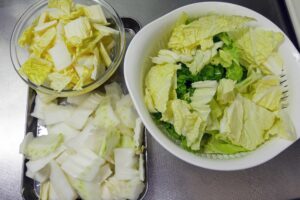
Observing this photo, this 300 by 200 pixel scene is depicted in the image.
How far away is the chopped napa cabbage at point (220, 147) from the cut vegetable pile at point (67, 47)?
0.31 metres

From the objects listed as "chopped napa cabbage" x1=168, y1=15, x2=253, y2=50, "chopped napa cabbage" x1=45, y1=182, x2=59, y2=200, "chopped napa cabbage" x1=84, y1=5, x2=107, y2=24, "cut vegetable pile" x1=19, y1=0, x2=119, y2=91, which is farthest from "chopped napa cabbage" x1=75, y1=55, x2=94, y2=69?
"chopped napa cabbage" x1=45, y1=182, x2=59, y2=200

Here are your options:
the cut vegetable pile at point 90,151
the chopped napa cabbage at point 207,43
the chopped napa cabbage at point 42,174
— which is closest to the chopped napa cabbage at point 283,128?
the chopped napa cabbage at point 207,43

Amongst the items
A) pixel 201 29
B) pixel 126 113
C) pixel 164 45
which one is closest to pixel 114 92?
pixel 126 113

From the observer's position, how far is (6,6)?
104cm

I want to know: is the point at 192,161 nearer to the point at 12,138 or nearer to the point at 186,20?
the point at 186,20

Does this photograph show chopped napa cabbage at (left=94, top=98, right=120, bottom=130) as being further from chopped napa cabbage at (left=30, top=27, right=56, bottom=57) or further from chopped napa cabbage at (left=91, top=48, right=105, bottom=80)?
chopped napa cabbage at (left=30, top=27, right=56, bottom=57)

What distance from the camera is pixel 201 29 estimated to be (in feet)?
2.41

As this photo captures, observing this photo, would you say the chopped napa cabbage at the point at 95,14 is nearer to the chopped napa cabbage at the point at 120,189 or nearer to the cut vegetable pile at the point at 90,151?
the cut vegetable pile at the point at 90,151

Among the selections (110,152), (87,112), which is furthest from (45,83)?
(110,152)

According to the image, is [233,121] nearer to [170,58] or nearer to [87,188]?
[170,58]

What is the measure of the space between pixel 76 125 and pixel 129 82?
0.77 feet

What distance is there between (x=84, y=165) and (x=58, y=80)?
21cm

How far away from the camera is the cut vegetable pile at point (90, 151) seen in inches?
31.3

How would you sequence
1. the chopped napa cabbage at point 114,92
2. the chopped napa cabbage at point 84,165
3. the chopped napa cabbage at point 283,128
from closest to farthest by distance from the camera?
the chopped napa cabbage at point 283,128 → the chopped napa cabbage at point 84,165 → the chopped napa cabbage at point 114,92
